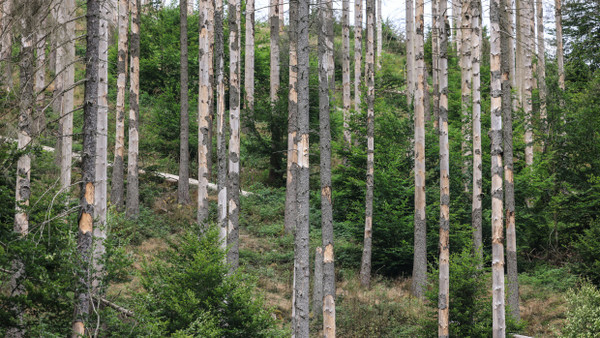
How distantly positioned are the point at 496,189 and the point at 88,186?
26.3ft

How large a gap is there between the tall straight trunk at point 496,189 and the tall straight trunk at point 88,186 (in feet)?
25.5

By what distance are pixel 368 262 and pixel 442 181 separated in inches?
162

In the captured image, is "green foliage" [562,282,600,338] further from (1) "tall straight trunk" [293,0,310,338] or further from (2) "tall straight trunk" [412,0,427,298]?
(1) "tall straight trunk" [293,0,310,338]

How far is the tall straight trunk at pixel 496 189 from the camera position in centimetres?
1107

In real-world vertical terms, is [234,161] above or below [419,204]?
above

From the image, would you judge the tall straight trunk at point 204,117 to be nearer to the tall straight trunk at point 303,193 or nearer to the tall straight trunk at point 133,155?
the tall straight trunk at point 133,155

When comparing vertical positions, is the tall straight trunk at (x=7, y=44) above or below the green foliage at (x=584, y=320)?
above

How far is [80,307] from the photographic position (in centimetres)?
837

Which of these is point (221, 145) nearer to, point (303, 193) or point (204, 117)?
point (204, 117)

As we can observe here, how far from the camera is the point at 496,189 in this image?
11547 millimetres

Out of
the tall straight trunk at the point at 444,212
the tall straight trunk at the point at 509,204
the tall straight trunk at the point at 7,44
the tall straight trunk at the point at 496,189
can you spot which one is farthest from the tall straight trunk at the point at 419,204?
the tall straight trunk at the point at 7,44

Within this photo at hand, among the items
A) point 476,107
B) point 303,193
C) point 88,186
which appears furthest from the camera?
point 476,107

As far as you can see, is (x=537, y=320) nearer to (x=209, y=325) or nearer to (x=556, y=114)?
(x=556, y=114)

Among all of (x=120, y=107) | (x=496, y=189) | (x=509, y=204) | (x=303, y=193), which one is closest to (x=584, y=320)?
(x=509, y=204)
